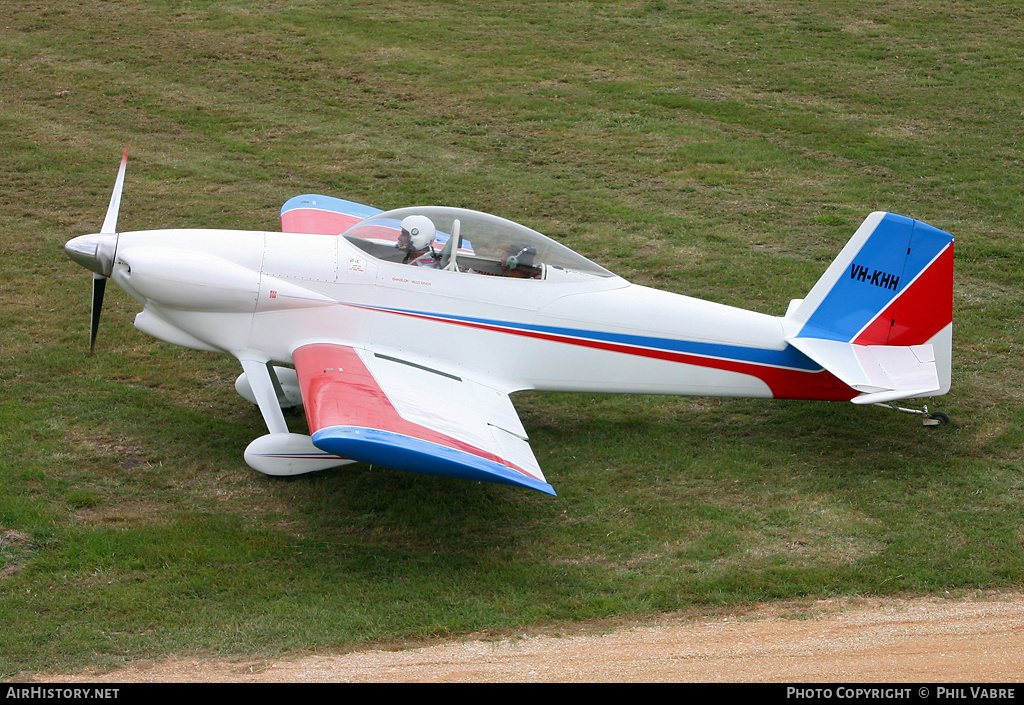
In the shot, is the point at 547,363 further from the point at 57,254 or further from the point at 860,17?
the point at 860,17

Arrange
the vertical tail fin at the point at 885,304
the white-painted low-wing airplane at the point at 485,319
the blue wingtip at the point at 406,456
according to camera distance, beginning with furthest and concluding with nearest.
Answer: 1. the vertical tail fin at the point at 885,304
2. the white-painted low-wing airplane at the point at 485,319
3. the blue wingtip at the point at 406,456

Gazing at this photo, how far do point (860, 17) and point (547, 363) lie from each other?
19.4 metres

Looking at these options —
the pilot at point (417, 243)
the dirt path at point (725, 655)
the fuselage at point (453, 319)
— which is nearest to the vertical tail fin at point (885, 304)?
the fuselage at point (453, 319)

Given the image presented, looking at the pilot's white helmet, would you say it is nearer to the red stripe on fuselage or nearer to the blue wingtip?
the red stripe on fuselage

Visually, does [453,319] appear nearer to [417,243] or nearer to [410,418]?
[417,243]

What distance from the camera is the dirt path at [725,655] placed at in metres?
6.81

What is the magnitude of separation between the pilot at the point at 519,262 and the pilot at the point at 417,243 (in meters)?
0.71

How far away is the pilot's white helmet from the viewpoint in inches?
385

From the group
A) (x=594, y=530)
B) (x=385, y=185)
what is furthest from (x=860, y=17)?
(x=594, y=530)

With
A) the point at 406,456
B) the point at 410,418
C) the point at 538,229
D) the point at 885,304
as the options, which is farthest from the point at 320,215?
the point at 885,304

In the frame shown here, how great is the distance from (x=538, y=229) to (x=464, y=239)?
533cm

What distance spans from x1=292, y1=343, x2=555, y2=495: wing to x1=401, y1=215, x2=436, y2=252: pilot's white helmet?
3.86 ft

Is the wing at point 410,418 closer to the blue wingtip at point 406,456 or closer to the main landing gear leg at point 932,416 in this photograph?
the blue wingtip at point 406,456

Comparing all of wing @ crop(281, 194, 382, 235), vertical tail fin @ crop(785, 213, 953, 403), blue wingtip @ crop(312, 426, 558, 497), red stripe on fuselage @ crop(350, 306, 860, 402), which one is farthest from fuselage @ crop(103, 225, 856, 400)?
blue wingtip @ crop(312, 426, 558, 497)
